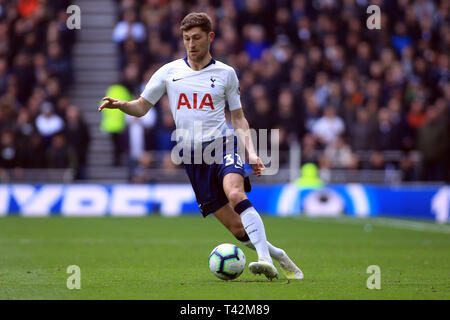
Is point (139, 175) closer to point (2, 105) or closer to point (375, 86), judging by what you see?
point (2, 105)

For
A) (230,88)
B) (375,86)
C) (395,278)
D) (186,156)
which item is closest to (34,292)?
(186,156)

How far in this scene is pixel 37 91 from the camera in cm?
2200

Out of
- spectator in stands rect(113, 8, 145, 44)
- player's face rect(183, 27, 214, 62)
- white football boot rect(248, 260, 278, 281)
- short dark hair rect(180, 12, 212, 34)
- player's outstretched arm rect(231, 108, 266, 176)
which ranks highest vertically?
spectator in stands rect(113, 8, 145, 44)

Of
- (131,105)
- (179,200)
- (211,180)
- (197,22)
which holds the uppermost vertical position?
(197,22)

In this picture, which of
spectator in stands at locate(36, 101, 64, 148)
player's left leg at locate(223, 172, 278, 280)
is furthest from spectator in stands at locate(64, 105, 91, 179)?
player's left leg at locate(223, 172, 278, 280)

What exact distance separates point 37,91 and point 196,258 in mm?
11833

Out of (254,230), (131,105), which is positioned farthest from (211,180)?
(131,105)

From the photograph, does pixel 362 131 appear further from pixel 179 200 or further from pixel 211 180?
pixel 211 180

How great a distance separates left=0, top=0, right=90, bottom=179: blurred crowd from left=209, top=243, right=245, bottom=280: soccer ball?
42.7ft

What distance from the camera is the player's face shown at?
340 inches

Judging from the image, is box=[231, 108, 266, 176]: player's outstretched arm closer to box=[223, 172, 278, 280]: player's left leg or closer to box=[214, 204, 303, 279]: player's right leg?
box=[223, 172, 278, 280]: player's left leg

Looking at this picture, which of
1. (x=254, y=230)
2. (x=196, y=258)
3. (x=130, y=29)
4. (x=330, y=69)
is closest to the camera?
(x=254, y=230)

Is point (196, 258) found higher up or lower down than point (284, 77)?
lower down

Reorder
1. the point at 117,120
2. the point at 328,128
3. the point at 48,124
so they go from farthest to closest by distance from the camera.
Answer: the point at 117,120 → the point at 328,128 → the point at 48,124
